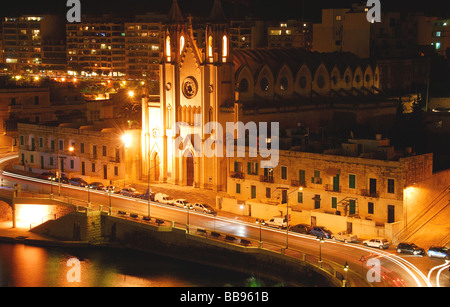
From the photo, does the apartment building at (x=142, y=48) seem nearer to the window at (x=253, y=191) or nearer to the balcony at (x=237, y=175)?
the balcony at (x=237, y=175)

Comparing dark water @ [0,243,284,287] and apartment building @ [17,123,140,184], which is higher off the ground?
apartment building @ [17,123,140,184]

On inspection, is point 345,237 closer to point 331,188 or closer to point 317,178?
point 331,188

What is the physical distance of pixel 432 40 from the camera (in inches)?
4781

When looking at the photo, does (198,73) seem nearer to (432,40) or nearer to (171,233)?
(171,233)

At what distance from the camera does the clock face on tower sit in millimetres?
73312

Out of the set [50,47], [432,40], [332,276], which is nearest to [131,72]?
[50,47]

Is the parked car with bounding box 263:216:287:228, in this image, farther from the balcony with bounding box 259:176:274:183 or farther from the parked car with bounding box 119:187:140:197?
the parked car with bounding box 119:187:140:197

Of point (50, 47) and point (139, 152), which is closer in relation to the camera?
point (139, 152)

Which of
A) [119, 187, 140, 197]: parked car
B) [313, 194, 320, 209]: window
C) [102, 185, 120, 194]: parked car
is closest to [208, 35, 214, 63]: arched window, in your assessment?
[119, 187, 140, 197]: parked car

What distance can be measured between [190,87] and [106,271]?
70.8ft

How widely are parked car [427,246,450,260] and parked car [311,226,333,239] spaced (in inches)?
304

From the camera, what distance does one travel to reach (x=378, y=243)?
2164 inches

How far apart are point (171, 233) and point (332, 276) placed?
1600 centimetres

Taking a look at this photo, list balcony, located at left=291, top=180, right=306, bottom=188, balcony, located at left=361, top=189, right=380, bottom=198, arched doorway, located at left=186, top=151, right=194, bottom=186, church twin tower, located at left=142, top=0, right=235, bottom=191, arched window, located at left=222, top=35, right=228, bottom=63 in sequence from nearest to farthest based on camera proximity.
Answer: balcony, located at left=361, top=189, right=380, bottom=198
balcony, located at left=291, top=180, right=306, bottom=188
church twin tower, located at left=142, top=0, right=235, bottom=191
arched window, located at left=222, top=35, right=228, bottom=63
arched doorway, located at left=186, top=151, right=194, bottom=186
